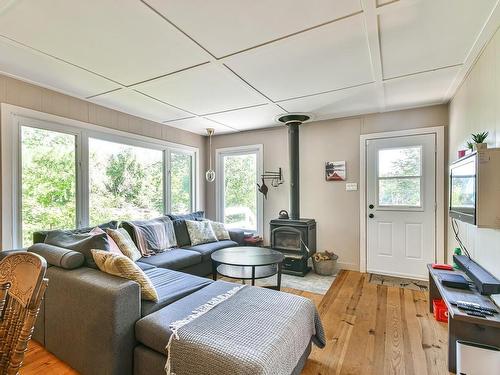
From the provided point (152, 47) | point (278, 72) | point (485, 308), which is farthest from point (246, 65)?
point (485, 308)

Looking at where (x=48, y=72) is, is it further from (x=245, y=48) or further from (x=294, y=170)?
(x=294, y=170)

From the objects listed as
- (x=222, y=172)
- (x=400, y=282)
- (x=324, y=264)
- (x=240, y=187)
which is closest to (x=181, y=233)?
(x=240, y=187)

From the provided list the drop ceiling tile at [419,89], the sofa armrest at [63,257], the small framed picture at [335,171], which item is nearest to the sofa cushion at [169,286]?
the sofa armrest at [63,257]

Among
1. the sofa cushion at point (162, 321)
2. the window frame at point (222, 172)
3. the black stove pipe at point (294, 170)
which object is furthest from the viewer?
the window frame at point (222, 172)

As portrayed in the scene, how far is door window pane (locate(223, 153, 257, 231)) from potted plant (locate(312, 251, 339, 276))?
4.38 ft

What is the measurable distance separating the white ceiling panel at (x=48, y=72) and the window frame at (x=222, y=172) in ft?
8.23

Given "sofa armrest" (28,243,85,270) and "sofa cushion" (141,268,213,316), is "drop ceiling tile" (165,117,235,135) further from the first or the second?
"sofa armrest" (28,243,85,270)

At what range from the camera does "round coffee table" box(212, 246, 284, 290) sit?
2.68 meters

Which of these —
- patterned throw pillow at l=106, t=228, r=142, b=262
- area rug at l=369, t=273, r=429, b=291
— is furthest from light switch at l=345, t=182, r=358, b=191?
patterned throw pillow at l=106, t=228, r=142, b=262

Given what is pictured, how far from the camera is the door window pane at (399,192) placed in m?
3.57

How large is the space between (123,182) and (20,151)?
1235 millimetres

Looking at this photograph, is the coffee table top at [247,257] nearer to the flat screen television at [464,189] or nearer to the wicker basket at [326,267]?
the wicker basket at [326,267]

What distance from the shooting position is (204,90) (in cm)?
286

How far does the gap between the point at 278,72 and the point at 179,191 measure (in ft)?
9.75
